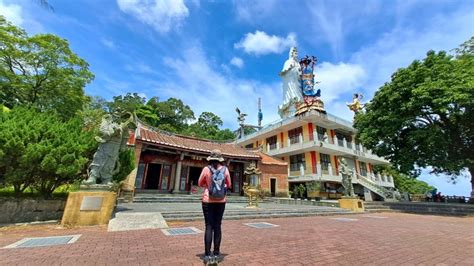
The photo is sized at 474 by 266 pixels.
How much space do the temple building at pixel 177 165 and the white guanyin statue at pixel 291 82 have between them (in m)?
13.9

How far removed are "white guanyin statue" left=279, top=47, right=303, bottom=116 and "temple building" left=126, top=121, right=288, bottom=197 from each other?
13.9 m

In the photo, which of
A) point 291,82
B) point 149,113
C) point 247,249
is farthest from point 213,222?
point 291,82

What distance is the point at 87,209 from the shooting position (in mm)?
5902

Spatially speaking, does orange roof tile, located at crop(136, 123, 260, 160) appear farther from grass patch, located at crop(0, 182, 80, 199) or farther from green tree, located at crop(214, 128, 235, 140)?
green tree, located at crop(214, 128, 235, 140)

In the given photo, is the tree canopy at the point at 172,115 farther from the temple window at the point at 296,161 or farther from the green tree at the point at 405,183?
the green tree at the point at 405,183

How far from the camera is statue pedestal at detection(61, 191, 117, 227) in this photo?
5746 millimetres

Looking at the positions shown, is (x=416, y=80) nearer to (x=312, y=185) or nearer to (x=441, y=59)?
(x=441, y=59)

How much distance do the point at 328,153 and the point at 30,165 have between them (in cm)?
2162

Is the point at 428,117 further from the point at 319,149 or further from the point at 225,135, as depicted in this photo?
the point at 225,135

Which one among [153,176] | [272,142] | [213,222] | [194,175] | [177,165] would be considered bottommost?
[213,222]

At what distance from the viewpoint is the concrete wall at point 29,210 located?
5.89 m

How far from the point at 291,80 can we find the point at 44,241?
102 ft

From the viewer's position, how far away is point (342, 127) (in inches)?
891

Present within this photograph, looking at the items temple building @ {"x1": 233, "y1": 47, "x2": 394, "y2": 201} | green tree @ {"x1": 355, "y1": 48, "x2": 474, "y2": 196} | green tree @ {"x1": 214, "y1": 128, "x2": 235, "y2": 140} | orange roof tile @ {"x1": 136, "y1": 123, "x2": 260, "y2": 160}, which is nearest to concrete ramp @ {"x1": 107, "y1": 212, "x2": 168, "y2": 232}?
orange roof tile @ {"x1": 136, "y1": 123, "x2": 260, "y2": 160}
